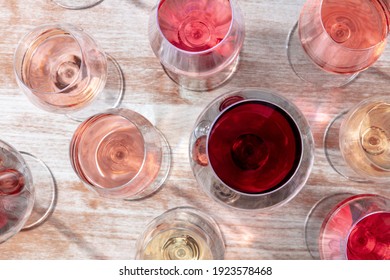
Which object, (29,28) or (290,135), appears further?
(29,28)

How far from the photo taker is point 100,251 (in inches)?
33.6

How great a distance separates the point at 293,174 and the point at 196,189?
210 mm

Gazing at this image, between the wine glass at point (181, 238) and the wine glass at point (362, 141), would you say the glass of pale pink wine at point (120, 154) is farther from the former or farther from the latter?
the wine glass at point (362, 141)

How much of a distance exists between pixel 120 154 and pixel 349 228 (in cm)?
43

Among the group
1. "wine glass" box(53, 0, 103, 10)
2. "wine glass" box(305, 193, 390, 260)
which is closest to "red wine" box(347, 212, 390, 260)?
"wine glass" box(305, 193, 390, 260)

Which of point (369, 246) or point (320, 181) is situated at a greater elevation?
point (320, 181)

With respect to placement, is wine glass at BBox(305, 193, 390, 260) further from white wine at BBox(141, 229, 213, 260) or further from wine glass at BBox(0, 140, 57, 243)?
wine glass at BBox(0, 140, 57, 243)

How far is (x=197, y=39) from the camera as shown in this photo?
2.74 feet

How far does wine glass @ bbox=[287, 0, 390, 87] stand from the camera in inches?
A: 30.0

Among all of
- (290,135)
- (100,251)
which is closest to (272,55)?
(290,135)

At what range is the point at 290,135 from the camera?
73 centimetres
